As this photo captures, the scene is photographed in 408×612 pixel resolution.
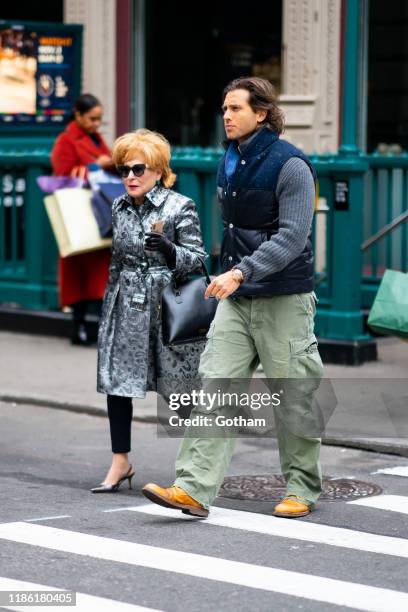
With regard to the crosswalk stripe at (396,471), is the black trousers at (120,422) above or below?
above

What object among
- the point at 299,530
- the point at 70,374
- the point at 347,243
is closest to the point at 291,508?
the point at 299,530

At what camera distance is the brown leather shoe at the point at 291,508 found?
7.10 metres

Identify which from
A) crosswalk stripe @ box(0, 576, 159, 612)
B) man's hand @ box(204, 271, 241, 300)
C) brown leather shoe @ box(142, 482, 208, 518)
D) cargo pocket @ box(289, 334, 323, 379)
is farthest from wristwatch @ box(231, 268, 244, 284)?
crosswalk stripe @ box(0, 576, 159, 612)

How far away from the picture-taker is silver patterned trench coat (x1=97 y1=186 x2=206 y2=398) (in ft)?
24.6

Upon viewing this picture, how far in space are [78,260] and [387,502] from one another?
5.31m

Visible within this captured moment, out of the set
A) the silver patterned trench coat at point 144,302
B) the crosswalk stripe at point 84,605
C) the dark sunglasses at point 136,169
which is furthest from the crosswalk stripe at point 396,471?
the crosswalk stripe at point 84,605

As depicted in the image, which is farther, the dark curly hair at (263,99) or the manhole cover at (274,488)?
the manhole cover at (274,488)

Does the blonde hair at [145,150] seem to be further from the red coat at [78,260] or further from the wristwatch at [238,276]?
the red coat at [78,260]

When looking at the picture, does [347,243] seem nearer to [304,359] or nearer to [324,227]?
[324,227]

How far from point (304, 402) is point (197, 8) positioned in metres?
10.5

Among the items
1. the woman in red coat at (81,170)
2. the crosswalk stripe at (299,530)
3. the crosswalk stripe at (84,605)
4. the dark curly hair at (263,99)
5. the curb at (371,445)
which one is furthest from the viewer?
the woman in red coat at (81,170)

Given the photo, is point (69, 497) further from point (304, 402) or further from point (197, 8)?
point (197, 8)

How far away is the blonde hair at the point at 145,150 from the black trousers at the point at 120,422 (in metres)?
1.14

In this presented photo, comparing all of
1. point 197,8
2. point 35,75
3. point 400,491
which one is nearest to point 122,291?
point 400,491
